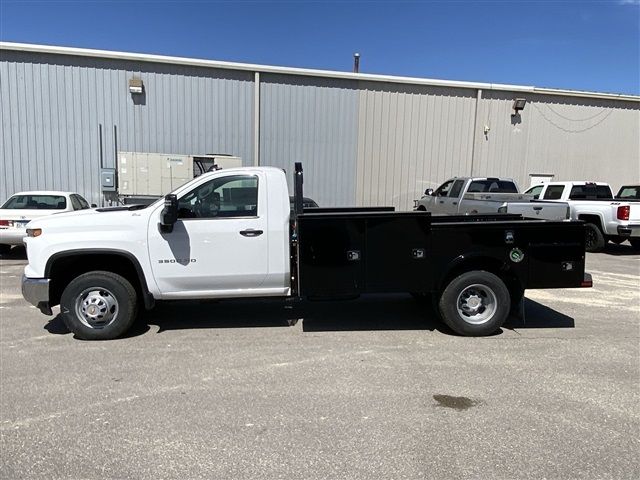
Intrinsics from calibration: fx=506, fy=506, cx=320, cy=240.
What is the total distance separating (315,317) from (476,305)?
2.11 metres

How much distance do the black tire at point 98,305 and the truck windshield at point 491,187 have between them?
37.3 ft

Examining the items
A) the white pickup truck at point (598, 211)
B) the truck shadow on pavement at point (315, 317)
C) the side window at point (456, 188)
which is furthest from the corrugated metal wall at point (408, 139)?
the truck shadow on pavement at point (315, 317)

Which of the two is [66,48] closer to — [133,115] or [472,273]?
[133,115]

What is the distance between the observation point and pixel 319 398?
423 cm

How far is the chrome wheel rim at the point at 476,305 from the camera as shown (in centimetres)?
604

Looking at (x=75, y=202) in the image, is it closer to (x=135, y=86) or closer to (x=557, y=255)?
(x=135, y=86)

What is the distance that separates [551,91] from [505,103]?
2.02 m

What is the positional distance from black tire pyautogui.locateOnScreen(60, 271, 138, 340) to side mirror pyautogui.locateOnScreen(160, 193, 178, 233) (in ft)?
2.86

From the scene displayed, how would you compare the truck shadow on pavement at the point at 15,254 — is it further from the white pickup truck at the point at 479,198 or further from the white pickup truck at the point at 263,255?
the white pickup truck at the point at 479,198

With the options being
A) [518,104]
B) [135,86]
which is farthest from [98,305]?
[518,104]

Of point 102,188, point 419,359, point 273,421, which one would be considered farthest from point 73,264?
point 102,188

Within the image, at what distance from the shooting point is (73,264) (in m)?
5.89

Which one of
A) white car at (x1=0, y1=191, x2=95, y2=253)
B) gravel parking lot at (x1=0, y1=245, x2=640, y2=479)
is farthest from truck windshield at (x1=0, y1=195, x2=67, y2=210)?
gravel parking lot at (x1=0, y1=245, x2=640, y2=479)

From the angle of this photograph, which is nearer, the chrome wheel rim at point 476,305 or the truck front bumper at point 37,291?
the truck front bumper at point 37,291
